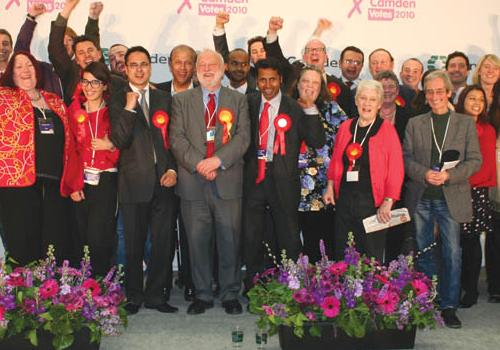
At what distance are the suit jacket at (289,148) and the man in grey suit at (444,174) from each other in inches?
24.9

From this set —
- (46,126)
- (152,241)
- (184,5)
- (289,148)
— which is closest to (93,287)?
(152,241)

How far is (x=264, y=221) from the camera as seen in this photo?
14.5ft

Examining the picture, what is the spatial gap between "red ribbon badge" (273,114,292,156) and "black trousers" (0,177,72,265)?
138cm

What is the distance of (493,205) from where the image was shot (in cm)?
479

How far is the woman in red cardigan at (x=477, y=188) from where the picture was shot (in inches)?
177

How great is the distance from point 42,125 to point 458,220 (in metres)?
2.61

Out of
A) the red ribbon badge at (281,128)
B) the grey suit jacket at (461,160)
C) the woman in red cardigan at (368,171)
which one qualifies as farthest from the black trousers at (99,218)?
the grey suit jacket at (461,160)

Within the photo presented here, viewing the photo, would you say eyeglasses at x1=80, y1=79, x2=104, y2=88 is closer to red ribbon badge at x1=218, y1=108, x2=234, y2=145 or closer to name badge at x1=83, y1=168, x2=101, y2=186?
name badge at x1=83, y1=168, x2=101, y2=186

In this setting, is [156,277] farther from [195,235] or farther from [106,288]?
[106,288]

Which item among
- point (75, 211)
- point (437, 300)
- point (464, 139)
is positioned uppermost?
point (464, 139)

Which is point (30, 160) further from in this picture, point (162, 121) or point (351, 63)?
point (351, 63)

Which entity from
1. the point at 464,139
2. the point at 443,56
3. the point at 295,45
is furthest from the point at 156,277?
the point at 443,56

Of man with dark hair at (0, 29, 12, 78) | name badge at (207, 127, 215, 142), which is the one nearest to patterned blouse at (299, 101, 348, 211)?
name badge at (207, 127, 215, 142)

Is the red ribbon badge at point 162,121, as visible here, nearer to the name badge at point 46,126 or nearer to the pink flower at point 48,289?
the name badge at point 46,126
